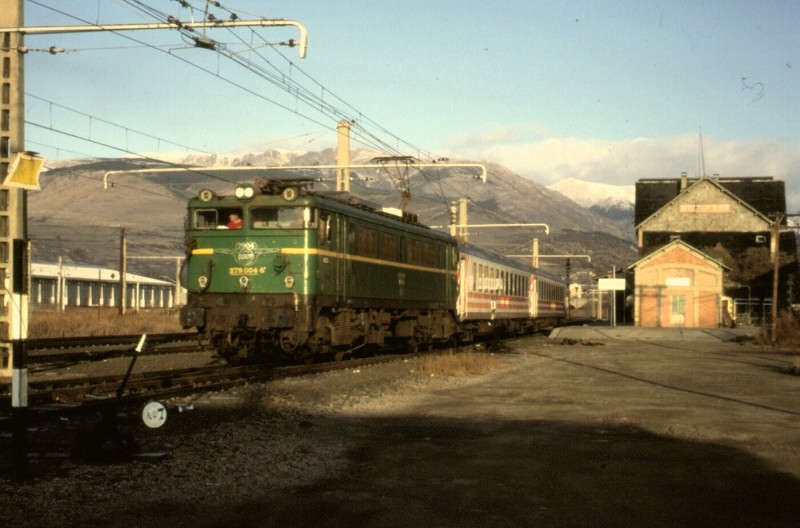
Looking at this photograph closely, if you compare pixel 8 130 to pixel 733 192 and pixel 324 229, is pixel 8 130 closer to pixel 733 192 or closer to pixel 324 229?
pixel 324 229

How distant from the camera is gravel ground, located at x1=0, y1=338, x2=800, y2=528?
296 inches

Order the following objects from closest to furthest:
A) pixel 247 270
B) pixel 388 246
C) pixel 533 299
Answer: pixel 247 270, pixel 388 246, pixel 533 299

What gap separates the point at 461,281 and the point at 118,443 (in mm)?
21971

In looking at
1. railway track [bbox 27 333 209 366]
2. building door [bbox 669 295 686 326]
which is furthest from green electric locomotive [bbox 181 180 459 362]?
building door [bbox 669 295 686 326]

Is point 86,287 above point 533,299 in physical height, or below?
above

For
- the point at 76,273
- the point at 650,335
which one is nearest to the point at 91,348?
the point at 650,335

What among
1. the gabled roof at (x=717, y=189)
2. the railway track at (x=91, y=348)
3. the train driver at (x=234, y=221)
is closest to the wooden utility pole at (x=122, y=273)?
the railway track at (x=91, y=348)

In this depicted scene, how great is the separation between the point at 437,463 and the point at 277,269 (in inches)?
384

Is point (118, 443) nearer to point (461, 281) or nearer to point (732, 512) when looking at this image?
point (732, 512)

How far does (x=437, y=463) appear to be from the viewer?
32.0 ft

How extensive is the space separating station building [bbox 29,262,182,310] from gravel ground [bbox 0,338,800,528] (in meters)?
71.0

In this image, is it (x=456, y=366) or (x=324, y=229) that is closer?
(x=324, y=229)

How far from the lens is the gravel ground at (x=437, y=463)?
7516mm

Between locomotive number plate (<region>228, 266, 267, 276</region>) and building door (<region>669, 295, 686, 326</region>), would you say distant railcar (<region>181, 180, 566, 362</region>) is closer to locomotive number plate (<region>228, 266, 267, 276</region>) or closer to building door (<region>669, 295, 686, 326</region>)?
locomotive number plate (<region>228, 266, 267, 276</region>)
